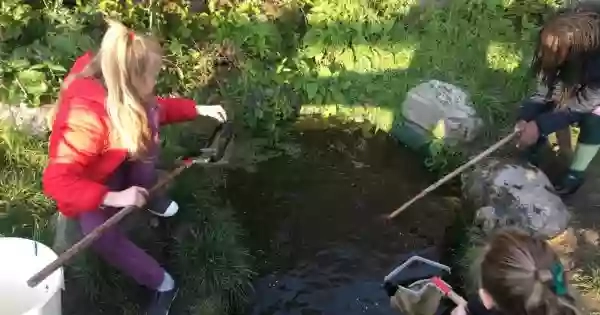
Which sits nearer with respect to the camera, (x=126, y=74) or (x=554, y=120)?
(x=126, y=74)

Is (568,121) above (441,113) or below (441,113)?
above

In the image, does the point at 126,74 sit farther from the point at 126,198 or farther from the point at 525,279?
the point at 525,279

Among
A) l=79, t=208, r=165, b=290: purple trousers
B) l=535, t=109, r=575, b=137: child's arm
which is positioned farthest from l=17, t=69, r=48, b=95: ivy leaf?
l=535, t=109, r=575, b=137: child's arm

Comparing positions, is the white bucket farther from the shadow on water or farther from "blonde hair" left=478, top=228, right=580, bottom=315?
"blonde hair" left=478, top=228, right=580, bottom=315

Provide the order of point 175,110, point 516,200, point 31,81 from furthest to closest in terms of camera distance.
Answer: point 31,81
point 516,200
point 175,110

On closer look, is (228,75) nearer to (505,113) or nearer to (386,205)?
(386,205)

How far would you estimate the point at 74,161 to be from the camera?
2.82 meters

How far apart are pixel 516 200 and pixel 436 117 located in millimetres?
1017

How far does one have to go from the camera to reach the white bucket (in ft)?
8.92

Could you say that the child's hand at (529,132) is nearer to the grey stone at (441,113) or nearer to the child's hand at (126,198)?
the grey stone at (441,113)

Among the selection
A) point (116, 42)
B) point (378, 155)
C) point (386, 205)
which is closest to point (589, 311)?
point (386, 205)

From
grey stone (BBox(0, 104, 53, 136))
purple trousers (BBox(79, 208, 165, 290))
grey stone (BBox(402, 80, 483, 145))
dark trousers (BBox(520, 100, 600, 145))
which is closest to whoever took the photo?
purple trousers (BBox(79, 208, 165, 290))

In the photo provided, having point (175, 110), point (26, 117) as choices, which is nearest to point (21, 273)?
point (175, 110)

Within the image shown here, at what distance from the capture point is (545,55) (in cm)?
368
